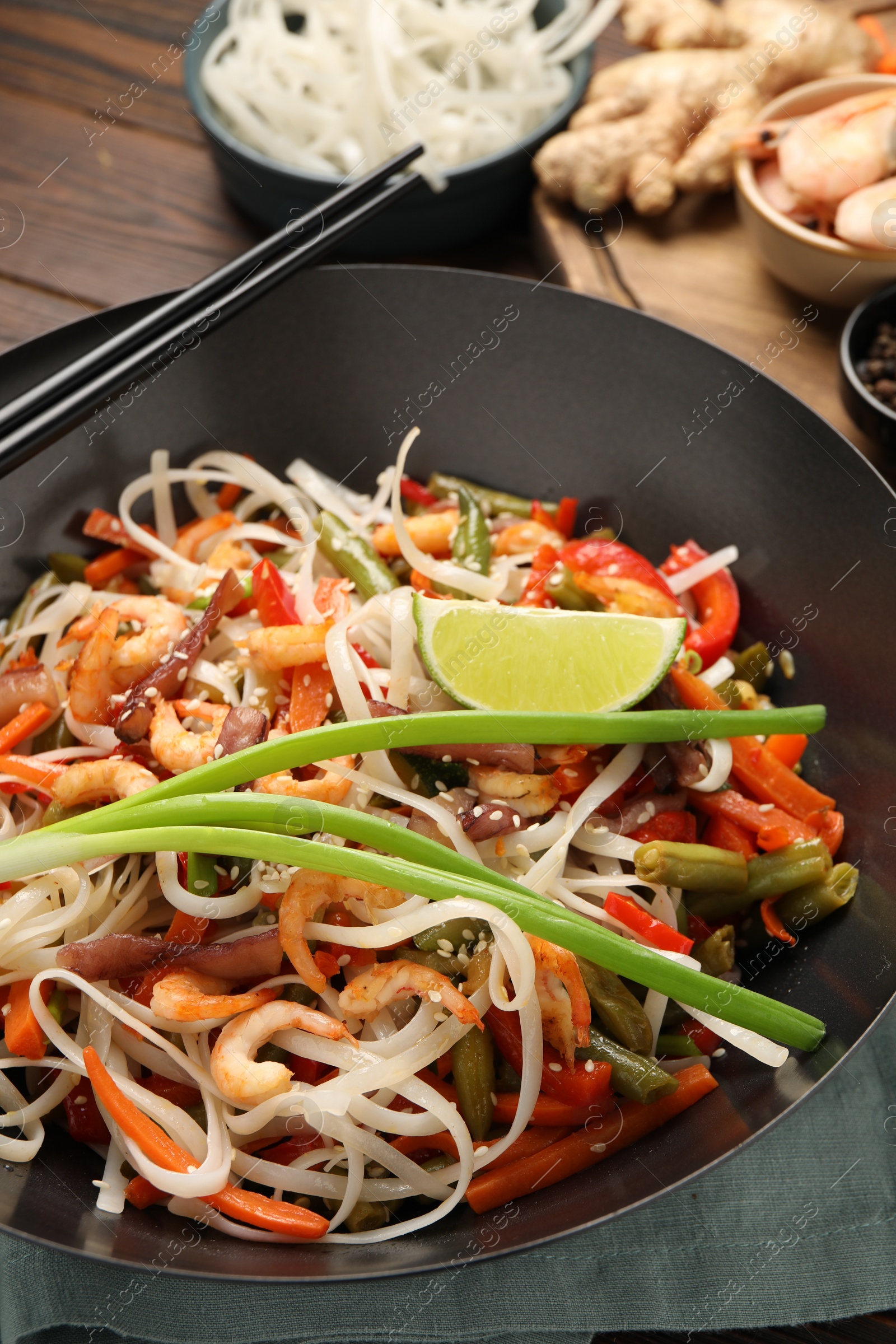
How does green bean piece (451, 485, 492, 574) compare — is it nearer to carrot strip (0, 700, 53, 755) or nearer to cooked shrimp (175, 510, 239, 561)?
cooked shrimp (175, 510, 239, 561)

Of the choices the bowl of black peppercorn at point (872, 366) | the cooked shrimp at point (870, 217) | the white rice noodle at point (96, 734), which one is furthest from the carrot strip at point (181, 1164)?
the cooked shrimp at point (870, 217)

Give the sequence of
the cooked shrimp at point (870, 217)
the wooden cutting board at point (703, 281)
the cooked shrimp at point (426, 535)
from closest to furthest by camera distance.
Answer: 1. the cooked shrimp at point (426, 535)
2. the cooked shrimp at point (870, 217)
3. the wooden cutting board at point (703, 281)

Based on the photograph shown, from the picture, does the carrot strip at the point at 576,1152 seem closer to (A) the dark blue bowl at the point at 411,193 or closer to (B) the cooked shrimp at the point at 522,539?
(B) the cooked shrimp at the point at 522,539

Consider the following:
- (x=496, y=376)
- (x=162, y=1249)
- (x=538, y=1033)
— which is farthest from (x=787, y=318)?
(x=162, y=1249)

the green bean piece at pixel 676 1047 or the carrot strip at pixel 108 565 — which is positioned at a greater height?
the carrot strip at pixel 108 565

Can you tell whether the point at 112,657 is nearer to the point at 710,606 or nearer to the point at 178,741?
the point at 178,741

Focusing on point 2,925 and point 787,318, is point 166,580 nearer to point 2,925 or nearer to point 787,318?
point 2,925

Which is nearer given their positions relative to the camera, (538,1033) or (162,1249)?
(162,1249)
